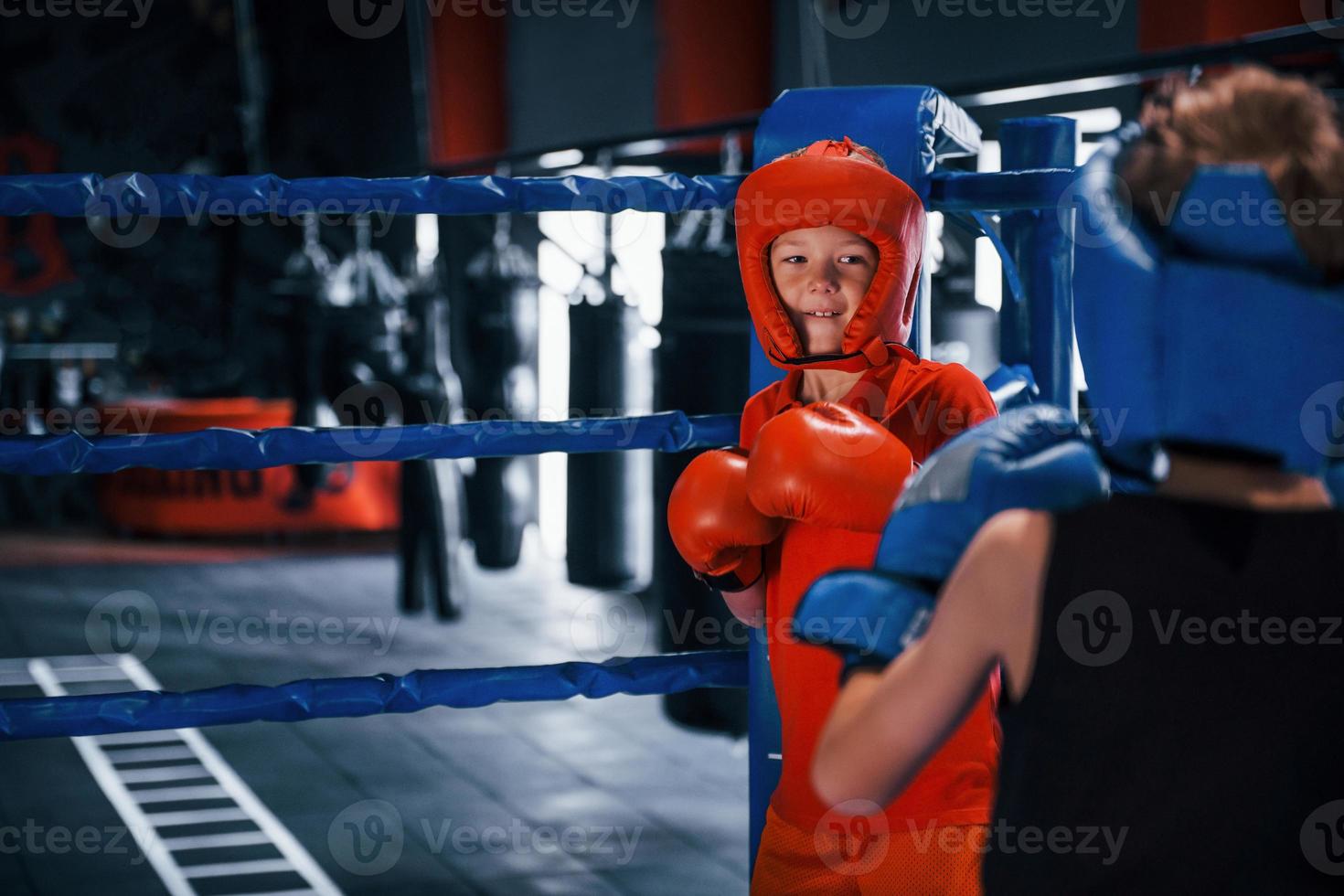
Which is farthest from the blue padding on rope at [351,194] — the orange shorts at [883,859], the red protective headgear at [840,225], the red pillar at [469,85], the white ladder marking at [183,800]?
the red pillar at [469,85]

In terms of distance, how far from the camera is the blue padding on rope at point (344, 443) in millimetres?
1566

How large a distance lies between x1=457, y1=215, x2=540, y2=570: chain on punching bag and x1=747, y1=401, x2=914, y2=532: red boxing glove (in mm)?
4108

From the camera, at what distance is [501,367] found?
551 cm

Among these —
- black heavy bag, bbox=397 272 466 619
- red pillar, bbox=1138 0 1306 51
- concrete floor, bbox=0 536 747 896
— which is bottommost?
concrete floor, bbox=0 536 747 896

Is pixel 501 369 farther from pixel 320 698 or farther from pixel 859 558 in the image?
pixel 859 558

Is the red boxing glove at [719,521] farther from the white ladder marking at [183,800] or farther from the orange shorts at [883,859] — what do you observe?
the white ladder marking at [183,800]

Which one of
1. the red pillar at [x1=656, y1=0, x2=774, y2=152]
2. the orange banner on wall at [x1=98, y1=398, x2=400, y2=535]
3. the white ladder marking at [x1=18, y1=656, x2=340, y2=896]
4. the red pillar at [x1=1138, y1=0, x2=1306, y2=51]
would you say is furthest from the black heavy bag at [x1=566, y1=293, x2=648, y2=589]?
the red pillar at [x1=1138, y1=0, x2=1306, y2=51]

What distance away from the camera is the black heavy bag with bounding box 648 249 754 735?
3.39 metres

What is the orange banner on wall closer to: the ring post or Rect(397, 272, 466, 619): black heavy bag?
Rect(397, 272, 466, 619): black heavy bag

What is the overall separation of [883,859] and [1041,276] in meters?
0.95

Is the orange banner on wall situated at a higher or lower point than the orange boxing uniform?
lower

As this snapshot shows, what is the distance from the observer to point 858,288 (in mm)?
1353

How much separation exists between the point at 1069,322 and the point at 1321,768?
111 centimetres

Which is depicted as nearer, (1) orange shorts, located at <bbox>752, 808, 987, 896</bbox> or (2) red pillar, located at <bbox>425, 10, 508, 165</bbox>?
(1) orange shorts, located at <bbox>752, 808, 987, 896</bbox>
